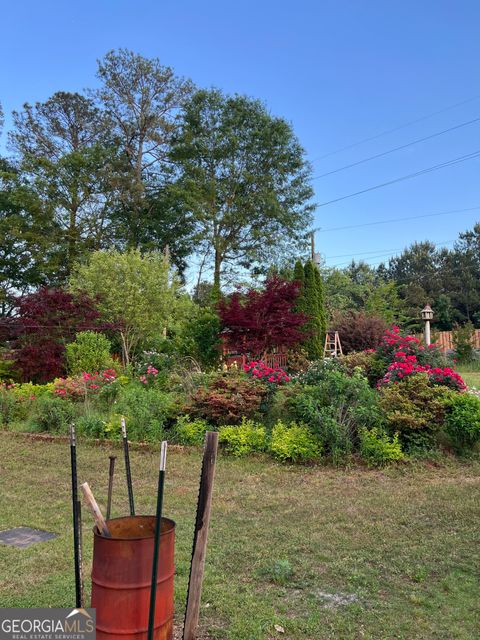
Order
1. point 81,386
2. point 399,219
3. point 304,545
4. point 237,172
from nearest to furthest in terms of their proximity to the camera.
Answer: point 304,545
point 81,386
point 237,172
point 399,219

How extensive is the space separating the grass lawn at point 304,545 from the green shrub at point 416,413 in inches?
16.6

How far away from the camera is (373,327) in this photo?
658 inches

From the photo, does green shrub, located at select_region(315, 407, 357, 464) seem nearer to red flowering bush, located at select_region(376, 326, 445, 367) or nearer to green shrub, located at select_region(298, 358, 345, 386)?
green shrub, located at select_region(298, 358, 345, 386)

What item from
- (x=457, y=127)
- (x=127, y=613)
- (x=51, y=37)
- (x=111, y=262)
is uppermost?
(x=457, y=127)

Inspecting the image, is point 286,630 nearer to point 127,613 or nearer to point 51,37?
point 127,613

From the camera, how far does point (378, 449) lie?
5.39 metres

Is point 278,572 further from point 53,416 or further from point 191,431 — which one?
point 53,416

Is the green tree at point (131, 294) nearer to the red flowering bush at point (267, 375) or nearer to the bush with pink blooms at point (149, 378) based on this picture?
the bush with pink blooms at point (149, 378)

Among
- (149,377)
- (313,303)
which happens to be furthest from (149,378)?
(313,303)

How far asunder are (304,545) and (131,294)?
10.7 m

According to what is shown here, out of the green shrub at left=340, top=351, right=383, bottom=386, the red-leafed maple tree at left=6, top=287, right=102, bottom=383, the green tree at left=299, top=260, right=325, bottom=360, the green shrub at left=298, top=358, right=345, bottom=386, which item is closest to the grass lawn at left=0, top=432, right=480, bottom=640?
the green shrub at left=298, top=358, right=345, bottom=386

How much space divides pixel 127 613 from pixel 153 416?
503 centimetres

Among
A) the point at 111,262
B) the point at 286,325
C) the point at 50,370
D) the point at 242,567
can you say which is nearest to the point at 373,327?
the point at 286,325

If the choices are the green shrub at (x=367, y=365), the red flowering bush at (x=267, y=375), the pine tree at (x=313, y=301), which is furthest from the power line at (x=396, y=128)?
the red flowering bush at (x=267, y=375)
